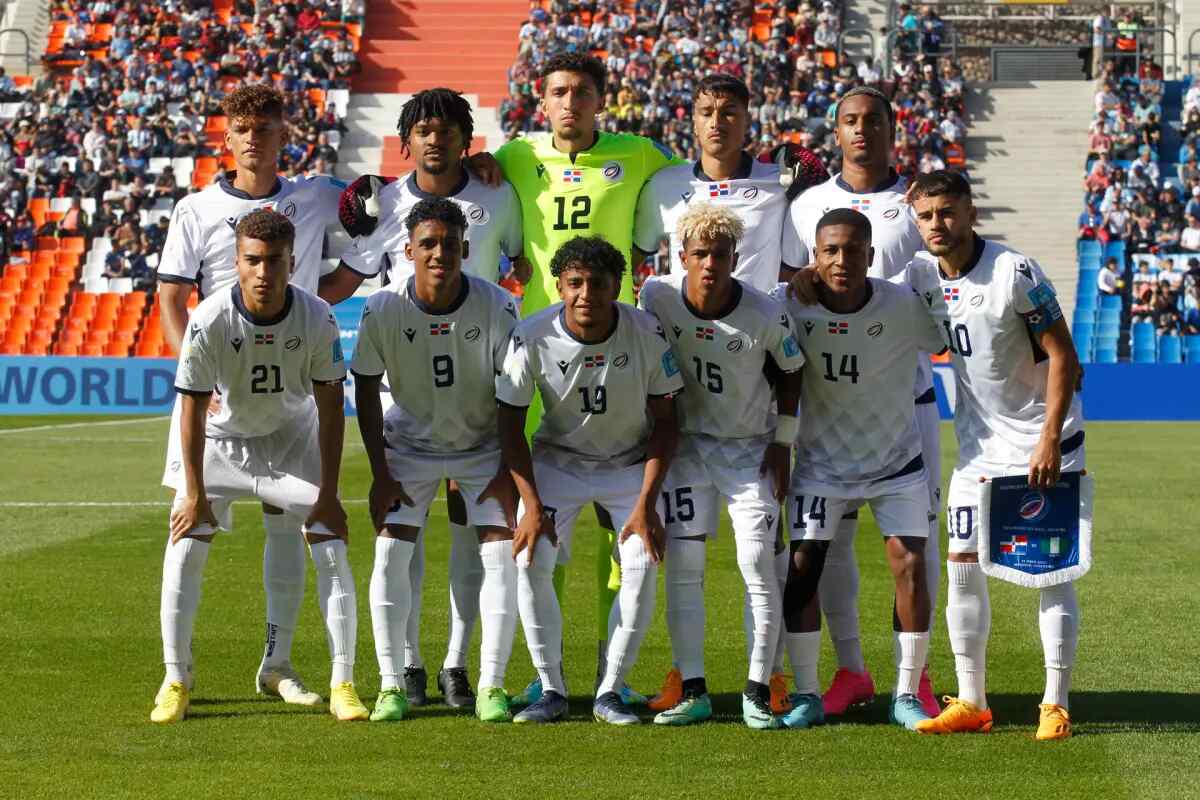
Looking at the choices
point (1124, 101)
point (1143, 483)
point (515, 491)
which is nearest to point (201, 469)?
point (515, 491)

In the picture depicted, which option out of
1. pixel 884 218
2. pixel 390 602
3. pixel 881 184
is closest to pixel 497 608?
pixel 390 602

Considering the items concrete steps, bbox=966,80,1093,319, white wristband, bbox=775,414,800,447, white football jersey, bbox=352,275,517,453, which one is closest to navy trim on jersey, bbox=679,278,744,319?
white wristband, bbox=775,414,800,447

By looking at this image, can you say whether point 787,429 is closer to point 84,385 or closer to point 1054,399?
point 1054,399

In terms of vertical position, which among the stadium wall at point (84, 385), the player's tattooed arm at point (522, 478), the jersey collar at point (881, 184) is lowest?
the stadium wall at point (84, 385)

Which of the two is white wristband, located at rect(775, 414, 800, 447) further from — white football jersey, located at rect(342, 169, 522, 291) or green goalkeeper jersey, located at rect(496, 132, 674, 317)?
white football jersey, located at rect(342, 169, 522, 291)

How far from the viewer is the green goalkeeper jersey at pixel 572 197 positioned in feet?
24.4

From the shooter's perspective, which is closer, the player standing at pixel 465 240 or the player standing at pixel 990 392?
the player standing at pixel 990 392

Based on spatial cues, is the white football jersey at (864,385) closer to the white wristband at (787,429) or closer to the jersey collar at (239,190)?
the white wristband at (787,429)

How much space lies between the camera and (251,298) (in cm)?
657

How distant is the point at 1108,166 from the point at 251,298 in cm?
2762

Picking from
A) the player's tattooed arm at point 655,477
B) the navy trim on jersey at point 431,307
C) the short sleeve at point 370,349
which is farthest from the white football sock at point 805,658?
the short sleeve at point 370,349

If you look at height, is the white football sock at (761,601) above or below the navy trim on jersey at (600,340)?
below

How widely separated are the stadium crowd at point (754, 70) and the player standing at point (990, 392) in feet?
78.7

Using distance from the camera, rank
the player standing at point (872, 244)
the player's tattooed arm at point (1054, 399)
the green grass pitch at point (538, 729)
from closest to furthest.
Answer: the green grass pitch at point (538, 729) → the player's tattooed arm at point (1054, 399) → the player standing at point (872, 244)
